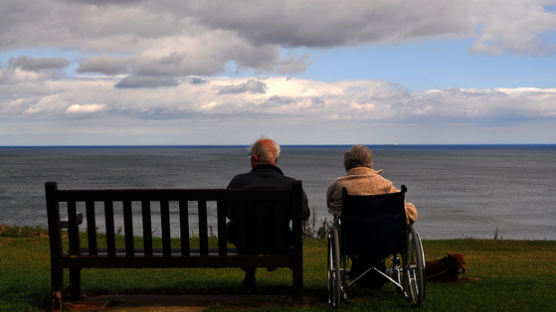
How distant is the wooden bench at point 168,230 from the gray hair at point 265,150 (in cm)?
53

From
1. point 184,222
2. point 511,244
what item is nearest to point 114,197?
point 184,222

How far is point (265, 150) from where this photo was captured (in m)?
5.20

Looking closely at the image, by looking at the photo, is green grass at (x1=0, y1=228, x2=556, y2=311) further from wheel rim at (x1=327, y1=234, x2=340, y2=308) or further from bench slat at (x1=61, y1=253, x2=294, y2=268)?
bench slat at (x1=61, y1=253, x2=294, y2=268)

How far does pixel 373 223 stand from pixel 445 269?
75.0 inches

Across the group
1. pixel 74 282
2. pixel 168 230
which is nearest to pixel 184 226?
pixel 168 230

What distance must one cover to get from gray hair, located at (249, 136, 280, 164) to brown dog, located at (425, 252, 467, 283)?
2.39 m

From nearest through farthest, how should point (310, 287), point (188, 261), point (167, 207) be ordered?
1. point (167, 207)
2. point (188, 261)
3. point (310, 287)

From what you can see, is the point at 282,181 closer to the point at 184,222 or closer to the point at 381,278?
the point at 184,222

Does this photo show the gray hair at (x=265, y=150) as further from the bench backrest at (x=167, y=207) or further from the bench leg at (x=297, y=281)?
the bench leg at (x=297, y=281)

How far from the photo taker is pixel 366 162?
5188 mm

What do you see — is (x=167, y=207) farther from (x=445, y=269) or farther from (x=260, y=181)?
(x=445, y=269)

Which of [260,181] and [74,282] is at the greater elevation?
[260,181]

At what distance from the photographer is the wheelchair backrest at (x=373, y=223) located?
4719mm

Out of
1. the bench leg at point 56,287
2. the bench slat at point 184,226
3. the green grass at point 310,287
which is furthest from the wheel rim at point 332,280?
the bench leg at point 56,287
